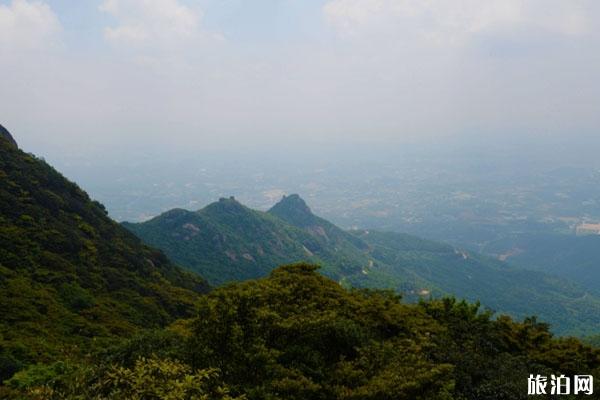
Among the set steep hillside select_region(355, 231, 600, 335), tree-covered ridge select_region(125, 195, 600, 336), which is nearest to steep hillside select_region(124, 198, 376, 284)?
tree-covered ridge select_region(125, 195, 600, 336)

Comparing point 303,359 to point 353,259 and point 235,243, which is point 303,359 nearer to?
point 235,243

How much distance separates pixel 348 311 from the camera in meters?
17.4

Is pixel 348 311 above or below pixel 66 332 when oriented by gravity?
above

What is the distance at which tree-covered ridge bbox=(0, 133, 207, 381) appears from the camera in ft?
71.5

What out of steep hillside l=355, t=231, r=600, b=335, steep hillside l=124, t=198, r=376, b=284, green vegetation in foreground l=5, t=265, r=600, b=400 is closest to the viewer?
green vegetation in foreground l=5, t=265, r=600, b=400

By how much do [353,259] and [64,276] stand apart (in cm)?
10641

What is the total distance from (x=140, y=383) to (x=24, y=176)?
128 ft

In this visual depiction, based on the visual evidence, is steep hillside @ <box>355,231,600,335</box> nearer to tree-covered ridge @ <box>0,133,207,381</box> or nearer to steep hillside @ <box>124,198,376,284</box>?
steep hillside @ <box>124,198,376,284</box>

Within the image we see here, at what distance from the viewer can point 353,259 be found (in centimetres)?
13175

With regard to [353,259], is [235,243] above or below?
above

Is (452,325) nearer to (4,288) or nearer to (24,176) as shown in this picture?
(4,288)

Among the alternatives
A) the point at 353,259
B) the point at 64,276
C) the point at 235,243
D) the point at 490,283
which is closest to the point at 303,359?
the point at 64,276

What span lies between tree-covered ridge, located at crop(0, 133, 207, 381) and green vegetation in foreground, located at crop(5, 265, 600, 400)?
21.3 feet

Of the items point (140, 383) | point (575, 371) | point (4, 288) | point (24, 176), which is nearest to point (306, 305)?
point (140, 383)
